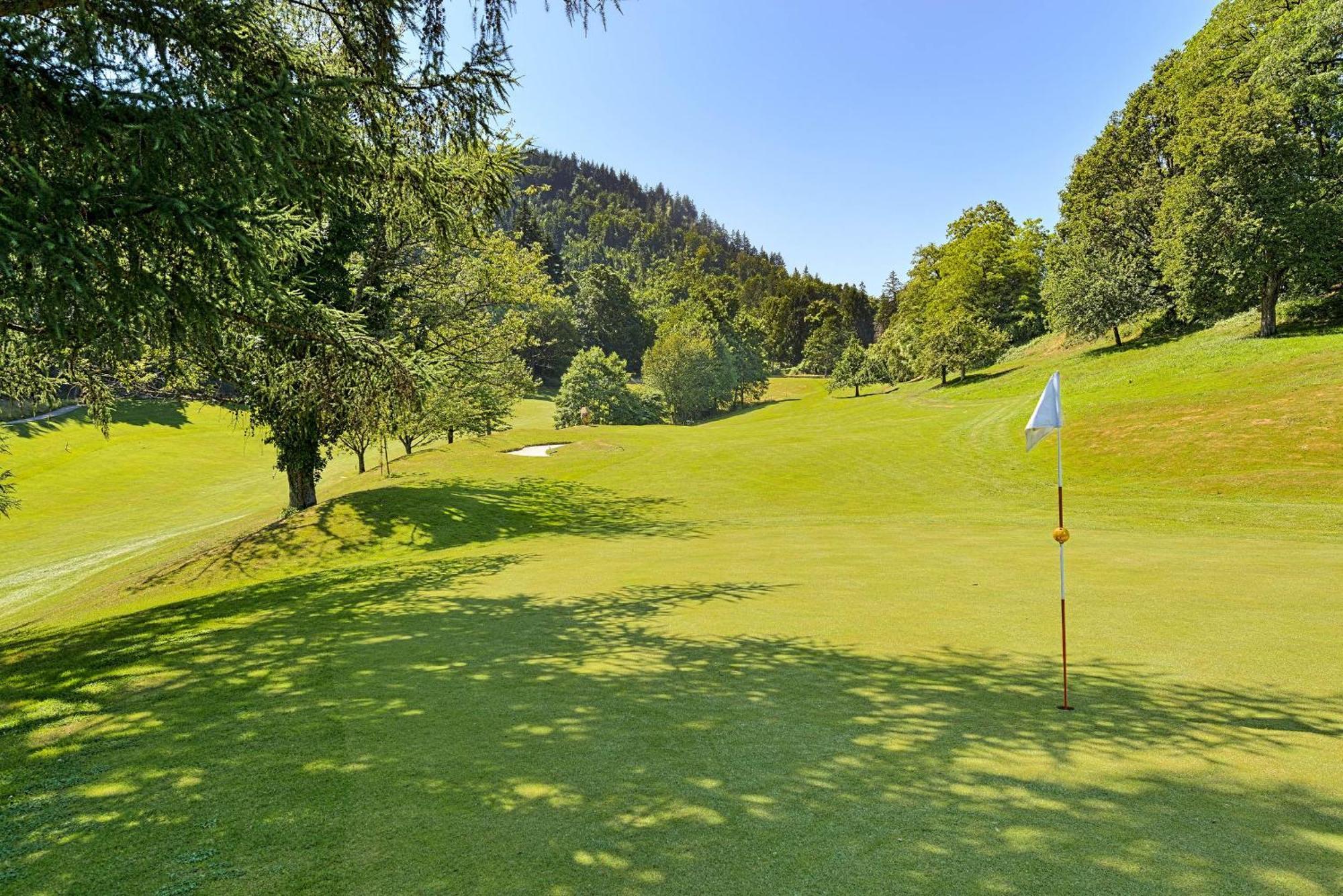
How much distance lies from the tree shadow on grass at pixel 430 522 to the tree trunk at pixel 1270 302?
1399 inches

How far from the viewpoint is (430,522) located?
776 inches

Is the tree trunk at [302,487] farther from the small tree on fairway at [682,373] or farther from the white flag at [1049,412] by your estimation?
the small tree on fairway at [682,373]

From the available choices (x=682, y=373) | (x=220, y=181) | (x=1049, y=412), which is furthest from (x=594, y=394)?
(x=1049, y=412)

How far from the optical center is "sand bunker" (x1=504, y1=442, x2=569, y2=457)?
30836 mm

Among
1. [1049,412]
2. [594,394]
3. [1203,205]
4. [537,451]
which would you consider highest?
[1203,205]

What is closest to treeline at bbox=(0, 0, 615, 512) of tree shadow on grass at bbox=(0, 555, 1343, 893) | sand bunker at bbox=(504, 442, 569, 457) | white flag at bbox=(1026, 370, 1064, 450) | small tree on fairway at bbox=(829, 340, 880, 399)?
tree shadow on grass at bbox=(0, 555, 1343, 893)

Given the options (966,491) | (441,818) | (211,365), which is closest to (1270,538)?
(966,491)

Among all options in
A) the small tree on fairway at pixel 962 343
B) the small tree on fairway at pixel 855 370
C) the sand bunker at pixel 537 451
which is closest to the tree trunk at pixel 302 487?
the sand bunker at pixel 537 451

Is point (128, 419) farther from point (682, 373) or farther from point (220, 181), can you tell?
point (220, 181)

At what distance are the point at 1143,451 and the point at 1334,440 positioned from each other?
201 inches

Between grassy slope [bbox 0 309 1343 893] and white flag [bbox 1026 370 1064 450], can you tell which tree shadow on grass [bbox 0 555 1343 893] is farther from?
white flag [bbox 1026 370 1064 450]

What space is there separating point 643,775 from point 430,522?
17.1 metres

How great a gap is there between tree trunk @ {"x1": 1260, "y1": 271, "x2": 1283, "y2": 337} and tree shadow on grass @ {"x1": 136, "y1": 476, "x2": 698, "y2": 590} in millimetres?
35536

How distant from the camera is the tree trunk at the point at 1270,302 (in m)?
33.5
